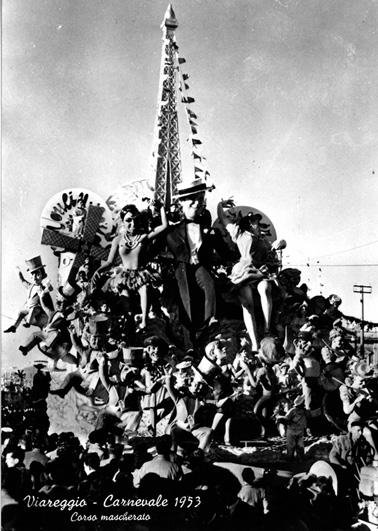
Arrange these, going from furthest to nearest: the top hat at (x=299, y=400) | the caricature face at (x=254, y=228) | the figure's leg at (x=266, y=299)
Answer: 1. the caricature face at (x=254, y=228)
2. the figure's leg at (x=266, y=299)
3. the top hat at (x=299, y=400)

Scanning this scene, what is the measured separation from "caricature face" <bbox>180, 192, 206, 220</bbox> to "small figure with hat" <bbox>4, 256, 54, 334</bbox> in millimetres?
1908

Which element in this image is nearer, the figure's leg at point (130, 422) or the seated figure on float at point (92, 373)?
the figure's leg at point (130, 422)

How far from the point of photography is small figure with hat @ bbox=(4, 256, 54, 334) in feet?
28.7

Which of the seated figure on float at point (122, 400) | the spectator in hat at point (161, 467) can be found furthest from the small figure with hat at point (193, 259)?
the spectator in hat at point (161, 467)

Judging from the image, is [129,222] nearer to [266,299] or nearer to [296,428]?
[266,299]

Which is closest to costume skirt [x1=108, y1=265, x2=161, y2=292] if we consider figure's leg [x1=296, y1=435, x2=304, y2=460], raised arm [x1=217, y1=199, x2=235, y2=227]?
raised arm [x1=217, y1=199, x2=235, y2=227]

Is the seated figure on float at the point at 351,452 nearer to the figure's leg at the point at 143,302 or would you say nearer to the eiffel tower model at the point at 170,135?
the figure's leg at the point at 143,302

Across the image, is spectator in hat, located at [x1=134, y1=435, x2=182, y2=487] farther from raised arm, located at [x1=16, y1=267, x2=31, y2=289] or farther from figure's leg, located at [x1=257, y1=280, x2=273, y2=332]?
raised arm, located at [x1=16, y1=267, x2=31, y2=289]

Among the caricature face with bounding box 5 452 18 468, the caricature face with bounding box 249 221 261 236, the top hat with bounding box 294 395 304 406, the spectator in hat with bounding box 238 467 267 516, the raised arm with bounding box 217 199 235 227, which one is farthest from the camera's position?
the raised arm with bounding box 217 199 235 227

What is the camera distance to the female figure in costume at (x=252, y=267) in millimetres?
9062

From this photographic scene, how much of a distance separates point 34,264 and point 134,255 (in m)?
1.22

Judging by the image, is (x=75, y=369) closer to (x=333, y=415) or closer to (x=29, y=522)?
(x=29, y=522)

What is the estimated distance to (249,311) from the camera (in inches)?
356

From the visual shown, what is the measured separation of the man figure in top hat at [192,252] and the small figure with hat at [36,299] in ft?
5.24
